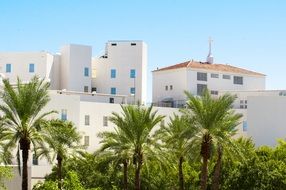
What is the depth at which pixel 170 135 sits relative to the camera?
46031 millimetres

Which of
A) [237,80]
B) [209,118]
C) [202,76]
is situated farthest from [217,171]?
[237,80]

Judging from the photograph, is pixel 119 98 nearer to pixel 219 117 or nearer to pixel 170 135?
pixel 170 135

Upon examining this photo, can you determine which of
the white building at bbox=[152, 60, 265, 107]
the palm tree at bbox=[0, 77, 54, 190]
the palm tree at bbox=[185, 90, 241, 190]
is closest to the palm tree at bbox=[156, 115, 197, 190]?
the palm tree at bbox=[185, 90, 241, 190]

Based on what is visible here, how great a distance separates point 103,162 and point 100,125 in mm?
21851

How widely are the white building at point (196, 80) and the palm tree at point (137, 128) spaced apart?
35.9 meters

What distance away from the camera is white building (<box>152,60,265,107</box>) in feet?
257

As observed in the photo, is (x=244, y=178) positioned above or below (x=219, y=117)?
below

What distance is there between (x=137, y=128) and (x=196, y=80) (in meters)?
39.5

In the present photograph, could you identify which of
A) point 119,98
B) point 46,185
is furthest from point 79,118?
point 46,185

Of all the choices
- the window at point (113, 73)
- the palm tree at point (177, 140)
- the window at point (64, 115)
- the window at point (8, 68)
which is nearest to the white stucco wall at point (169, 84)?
the window at point (113, 73)

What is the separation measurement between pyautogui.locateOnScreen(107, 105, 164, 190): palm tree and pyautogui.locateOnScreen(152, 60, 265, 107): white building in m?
35.9

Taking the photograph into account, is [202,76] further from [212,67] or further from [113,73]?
[113,73]

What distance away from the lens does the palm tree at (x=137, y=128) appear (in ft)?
131

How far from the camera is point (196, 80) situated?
7888cm
